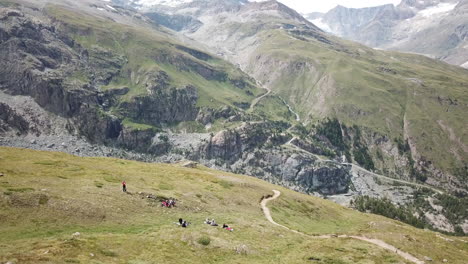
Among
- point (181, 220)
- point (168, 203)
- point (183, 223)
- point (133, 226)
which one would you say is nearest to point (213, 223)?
point (181, 220)

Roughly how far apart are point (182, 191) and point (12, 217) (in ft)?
124

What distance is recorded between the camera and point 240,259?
4538cm

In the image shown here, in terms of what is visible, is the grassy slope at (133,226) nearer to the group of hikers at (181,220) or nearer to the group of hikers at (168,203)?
the group of hikers at (181,220)

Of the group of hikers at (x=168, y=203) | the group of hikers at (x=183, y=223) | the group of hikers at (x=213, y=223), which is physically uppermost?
the group of hikers at (x=183, y=223)

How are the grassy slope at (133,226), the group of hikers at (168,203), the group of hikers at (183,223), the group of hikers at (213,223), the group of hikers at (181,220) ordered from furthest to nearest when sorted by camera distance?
the group of hikers at (168,203), the group of hikers at (213,223), the group of hikers at (181,220), the group of hikers at (183,223), the grassy slope at (133,226)

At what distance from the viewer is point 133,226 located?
171 ft

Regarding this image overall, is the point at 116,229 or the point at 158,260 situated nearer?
the point at 158,260

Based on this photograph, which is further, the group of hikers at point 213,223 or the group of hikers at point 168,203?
the group of hikers at point 168,203

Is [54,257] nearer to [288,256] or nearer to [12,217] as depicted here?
[12,217]

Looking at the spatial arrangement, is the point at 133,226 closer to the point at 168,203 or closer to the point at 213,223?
the point at 168,203

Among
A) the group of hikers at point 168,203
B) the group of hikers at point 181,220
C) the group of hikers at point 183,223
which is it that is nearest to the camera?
the group of hikers at point 183,223

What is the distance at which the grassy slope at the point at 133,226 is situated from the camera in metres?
40.1

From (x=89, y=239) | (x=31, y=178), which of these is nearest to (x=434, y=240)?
(x=89, y=239)

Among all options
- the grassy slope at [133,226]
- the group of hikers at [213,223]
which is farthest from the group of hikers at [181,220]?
the grassy slope at [133,226]
